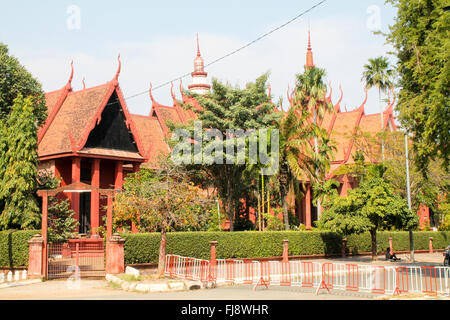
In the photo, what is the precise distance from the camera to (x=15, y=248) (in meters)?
22.0

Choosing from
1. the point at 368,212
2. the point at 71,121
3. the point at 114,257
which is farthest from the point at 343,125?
the point at 114,257

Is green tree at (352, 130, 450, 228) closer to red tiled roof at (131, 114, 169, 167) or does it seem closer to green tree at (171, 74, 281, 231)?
green tree at (171, 74, 281, 231)

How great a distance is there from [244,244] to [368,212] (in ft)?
23.1

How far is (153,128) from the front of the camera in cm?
4097

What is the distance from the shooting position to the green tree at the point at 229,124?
29378 millimetres

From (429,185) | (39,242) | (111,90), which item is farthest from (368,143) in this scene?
(39,242)

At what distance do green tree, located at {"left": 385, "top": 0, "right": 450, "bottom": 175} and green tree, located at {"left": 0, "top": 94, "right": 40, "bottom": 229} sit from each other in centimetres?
1641

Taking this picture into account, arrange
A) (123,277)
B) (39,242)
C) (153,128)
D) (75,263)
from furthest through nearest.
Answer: (153,128) → (75,263) → (39,242) → (123,277)

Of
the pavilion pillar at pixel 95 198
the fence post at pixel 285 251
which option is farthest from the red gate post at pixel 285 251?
the pavilion pillar at pixel 95 198

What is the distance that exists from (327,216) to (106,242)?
1393cm

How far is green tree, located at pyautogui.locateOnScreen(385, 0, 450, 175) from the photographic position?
1911 centimetres

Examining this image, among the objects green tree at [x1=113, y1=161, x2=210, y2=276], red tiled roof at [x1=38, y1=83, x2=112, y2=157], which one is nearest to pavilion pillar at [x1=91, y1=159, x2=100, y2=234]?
red tiled roof at [x1=38, y1=83, x2=112, y2=157]

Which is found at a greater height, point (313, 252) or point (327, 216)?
point (327, 216)
